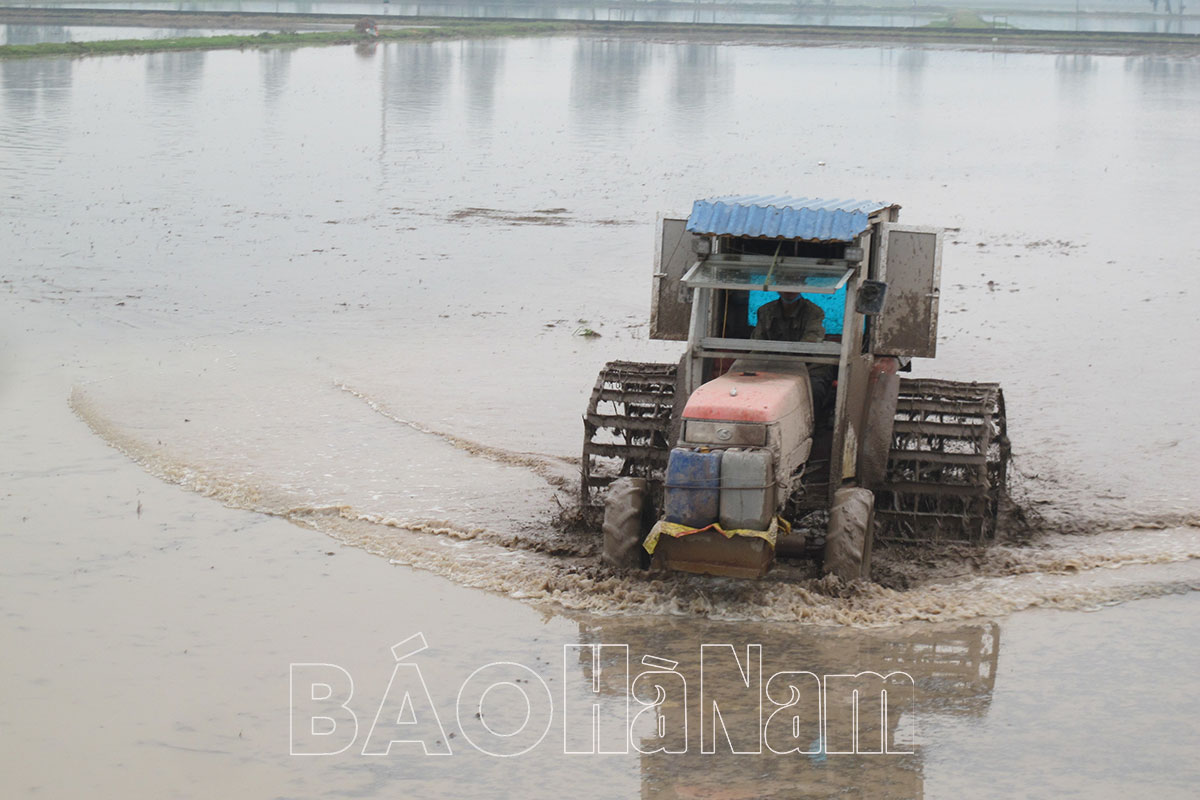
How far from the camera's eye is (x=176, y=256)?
2083cm

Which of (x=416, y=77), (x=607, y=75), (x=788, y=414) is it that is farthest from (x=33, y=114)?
(x=788, y=414)

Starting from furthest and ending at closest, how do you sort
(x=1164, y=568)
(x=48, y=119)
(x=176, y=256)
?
1. (x=48, y=119)
2. (x=176, y=256)
3. (x=1164, y=568)

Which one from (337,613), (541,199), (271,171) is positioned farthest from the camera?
(271,171)

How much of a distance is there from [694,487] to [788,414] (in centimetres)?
90

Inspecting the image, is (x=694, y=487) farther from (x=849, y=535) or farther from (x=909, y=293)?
(x=909, y=293)

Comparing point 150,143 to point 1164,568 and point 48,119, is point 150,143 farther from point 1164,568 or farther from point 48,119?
point 1164,568

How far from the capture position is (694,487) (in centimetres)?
877

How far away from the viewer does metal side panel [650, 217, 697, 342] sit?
35.7 ft

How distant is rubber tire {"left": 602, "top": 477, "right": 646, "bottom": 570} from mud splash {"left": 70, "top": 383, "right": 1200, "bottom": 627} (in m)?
0.12

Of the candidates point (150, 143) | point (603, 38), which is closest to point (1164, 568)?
point (150, 143)

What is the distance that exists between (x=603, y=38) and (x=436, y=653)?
7523 centimetres

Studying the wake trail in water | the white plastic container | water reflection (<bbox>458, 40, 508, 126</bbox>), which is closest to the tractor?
the white plastic container

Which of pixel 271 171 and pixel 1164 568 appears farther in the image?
pixel 271 171

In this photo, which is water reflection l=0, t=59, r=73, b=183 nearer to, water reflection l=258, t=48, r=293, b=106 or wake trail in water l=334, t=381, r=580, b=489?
water reflection l=258, t=48, r=293, b=106
